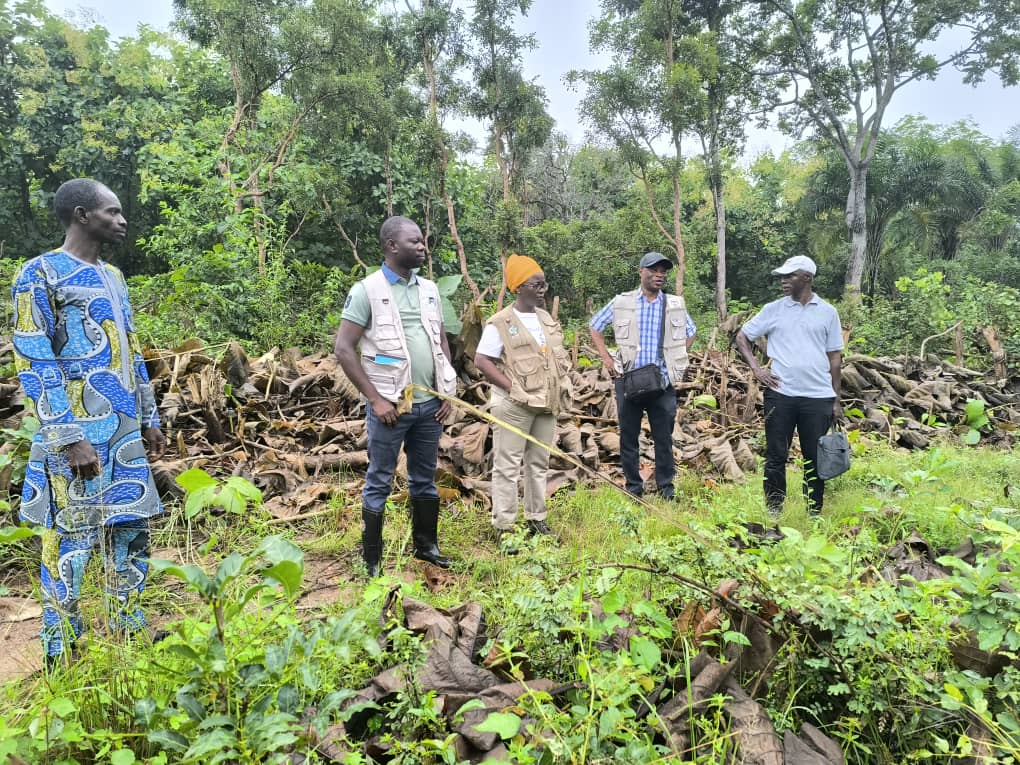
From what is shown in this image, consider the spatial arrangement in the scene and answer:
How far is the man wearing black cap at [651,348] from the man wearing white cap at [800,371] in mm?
563

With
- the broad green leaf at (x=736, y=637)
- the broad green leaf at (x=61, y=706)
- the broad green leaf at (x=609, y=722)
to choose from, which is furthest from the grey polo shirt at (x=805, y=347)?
the broad green leaf at (x=61, y=706)

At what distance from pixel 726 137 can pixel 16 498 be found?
20.3m

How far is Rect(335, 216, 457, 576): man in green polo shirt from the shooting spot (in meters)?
3.16

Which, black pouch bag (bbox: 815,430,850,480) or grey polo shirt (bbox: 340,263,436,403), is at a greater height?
grey polo shirt (bbox: 340,263,436,403)

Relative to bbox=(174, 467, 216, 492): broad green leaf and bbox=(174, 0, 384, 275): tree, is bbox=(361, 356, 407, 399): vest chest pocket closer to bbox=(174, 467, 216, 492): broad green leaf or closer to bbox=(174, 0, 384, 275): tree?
bbox=(174, 467, 216, 492): broad green leaf

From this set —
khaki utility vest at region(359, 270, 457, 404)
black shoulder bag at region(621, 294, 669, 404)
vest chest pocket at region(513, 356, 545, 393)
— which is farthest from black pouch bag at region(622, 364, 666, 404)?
khaki utility vest at region(359, 270, 457, 404)

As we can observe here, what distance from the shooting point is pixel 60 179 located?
1909 cm

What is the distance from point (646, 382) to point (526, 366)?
3.63 ft

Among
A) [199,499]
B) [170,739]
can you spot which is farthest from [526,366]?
[170,739]

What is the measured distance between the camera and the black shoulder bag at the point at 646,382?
4457 millimetres

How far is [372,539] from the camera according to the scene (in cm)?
335

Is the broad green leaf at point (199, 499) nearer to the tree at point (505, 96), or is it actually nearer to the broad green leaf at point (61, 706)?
the broad green leaf at point (61, 706)

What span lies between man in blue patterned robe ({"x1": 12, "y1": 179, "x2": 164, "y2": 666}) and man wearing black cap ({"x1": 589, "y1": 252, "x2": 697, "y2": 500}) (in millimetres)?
3069

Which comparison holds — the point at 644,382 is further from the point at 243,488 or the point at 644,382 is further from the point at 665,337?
the point at 243,488
